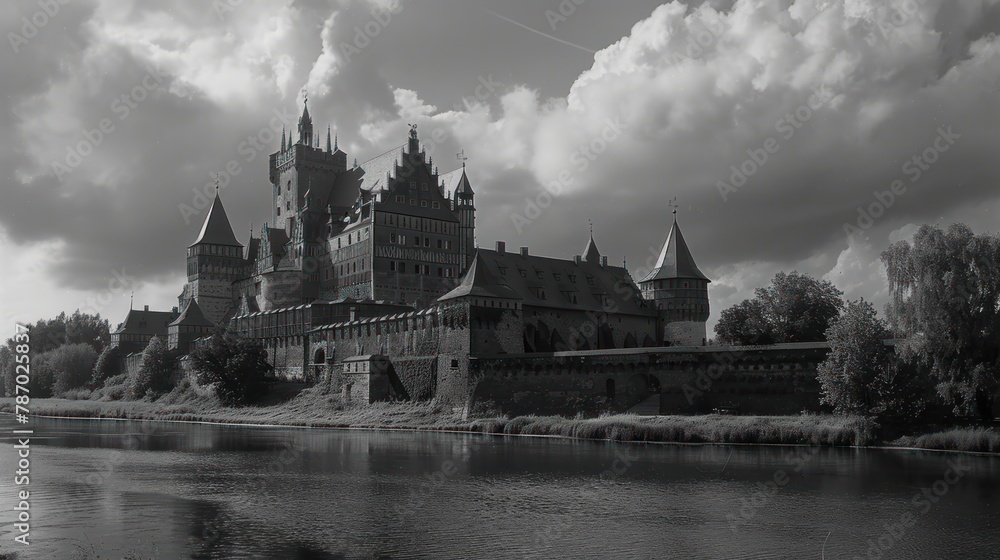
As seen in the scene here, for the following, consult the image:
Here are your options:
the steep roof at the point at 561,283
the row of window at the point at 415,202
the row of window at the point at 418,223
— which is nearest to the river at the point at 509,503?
the steep roof at the point at 561,283

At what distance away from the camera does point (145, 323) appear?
101000 millimetres

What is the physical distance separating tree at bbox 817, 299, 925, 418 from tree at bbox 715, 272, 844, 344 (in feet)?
81.7

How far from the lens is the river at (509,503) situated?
19.0m

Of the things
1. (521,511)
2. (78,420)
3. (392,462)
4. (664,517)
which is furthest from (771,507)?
(78,420)

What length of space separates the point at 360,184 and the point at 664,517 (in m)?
65.7

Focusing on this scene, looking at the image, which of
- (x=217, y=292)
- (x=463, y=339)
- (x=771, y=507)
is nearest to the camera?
(x=771, y=507)

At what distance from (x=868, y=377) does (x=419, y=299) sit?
37.0m

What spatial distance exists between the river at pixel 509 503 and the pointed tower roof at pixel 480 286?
18.7m

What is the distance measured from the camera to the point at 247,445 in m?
42.2

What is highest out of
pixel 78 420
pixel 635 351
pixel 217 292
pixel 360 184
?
pixel 360 184

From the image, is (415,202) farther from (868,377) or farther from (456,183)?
(868,377)

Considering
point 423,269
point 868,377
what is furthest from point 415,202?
point 868,377

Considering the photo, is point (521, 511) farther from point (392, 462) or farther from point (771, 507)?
point (392, 462)

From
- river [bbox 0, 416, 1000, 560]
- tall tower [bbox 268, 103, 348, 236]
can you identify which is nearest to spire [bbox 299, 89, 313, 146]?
tall tower [bbox 268, 103, 348, 236]
